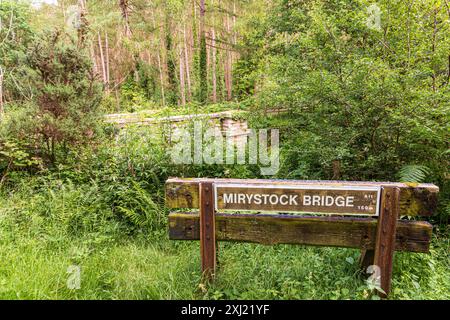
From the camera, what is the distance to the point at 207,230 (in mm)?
2539

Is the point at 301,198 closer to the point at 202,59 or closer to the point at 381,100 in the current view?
the point at 381,100

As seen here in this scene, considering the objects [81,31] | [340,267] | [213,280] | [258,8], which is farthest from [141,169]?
[258,8]

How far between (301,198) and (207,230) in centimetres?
83

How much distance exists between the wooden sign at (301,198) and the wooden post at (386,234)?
6cm

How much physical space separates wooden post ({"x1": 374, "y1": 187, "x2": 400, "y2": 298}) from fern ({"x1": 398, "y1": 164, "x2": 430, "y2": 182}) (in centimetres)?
182

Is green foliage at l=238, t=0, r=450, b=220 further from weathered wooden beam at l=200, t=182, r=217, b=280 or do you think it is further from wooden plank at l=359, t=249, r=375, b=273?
weathered wooden beam at l=200, t=182, r=217, b=280

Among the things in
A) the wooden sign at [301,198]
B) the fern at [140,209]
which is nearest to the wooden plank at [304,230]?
the wooden sign at [301,198]

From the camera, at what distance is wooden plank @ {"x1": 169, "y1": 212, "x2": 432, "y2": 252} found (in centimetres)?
241

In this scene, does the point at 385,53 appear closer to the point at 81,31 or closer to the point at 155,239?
the point at 155,239

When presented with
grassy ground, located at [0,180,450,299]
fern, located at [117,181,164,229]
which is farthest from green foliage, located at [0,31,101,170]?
fern, located at [117,181,164,229]

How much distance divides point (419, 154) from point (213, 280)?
3.62 m

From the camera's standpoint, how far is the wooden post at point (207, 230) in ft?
8.05

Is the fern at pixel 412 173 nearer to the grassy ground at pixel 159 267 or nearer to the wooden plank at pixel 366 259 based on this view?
the grassy ground at pixel 159 267

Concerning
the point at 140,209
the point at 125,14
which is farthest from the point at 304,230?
the point at 125,14
